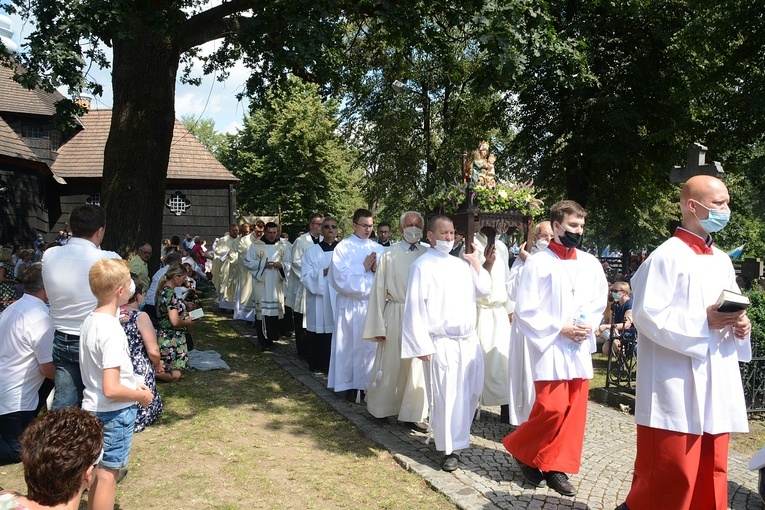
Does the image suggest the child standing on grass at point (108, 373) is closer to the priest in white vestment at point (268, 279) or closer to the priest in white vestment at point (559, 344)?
the priest in white vestment at point (559, 344)

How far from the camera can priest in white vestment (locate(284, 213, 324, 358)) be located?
1043 centimetres

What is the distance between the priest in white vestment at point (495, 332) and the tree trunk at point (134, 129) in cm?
528

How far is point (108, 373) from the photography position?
383cm

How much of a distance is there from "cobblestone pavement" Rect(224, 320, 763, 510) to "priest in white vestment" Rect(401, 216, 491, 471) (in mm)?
307

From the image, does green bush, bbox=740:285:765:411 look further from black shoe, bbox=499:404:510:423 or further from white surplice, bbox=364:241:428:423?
white surplice, bbox=364:241:428:423

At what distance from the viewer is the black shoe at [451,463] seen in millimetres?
5461

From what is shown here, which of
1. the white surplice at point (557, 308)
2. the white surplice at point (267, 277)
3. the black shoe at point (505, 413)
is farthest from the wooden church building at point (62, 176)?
the white surplice at point (557, 308)

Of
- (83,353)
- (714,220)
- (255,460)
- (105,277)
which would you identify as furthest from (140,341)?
(714,220)

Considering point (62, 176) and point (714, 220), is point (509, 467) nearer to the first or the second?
point (714, 220)

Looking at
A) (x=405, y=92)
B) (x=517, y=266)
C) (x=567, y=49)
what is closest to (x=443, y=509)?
(x=517, y=266)

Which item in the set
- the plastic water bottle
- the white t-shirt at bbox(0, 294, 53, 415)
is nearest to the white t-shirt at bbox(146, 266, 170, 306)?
the white t-shirt at bbox(0, 294, 53, 415)

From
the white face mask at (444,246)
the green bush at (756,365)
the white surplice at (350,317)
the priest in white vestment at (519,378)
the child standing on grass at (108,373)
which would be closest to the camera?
the child standing on grass at (108,373)

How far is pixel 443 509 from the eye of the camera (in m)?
4.74

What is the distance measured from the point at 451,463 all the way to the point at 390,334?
1.69 m
